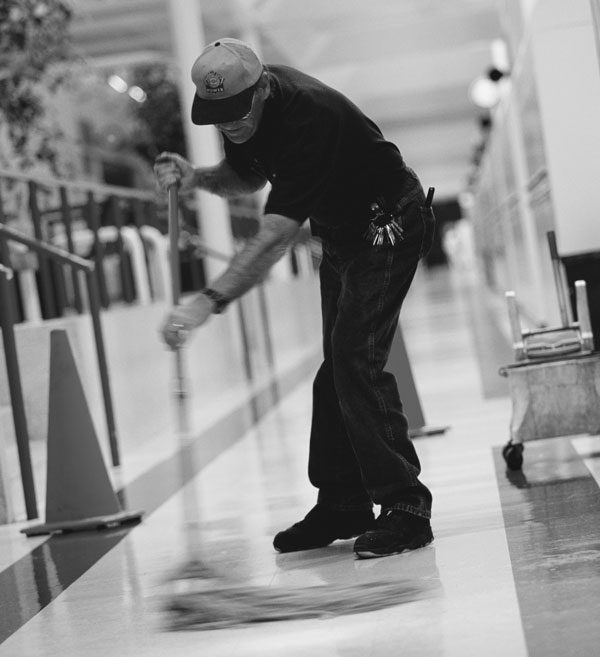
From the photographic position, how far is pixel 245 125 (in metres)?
3.22

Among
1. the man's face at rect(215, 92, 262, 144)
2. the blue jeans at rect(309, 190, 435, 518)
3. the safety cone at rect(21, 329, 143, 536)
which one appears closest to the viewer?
the man's face at rect(215, 92, 262, 144)

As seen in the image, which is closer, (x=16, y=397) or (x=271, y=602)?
(x=271, y=602)

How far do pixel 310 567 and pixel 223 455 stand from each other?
261 cm

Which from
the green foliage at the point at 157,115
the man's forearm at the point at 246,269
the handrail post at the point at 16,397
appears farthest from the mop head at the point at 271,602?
the green foliage at the point at 157,115

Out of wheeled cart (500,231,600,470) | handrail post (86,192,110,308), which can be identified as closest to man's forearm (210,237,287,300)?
wheeled cart (500,231,600,470)

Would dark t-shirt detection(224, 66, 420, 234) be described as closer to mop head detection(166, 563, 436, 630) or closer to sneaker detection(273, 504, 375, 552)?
sneaker detection(273, 504, 375, 552)

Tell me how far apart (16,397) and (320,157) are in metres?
2.08

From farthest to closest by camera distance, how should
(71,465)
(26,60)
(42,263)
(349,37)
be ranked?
(349,37), (26,60), (42,263), (71,465)

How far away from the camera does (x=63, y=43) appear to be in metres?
9.97

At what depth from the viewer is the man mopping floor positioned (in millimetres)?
3125

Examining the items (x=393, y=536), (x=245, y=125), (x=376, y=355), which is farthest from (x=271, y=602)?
(x=245, y=125)

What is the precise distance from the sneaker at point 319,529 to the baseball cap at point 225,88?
1131 millimetres

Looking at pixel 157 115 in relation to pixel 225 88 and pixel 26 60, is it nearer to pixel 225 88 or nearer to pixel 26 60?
pixel 26 60

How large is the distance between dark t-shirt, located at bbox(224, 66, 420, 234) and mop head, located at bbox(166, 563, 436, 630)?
89cm
